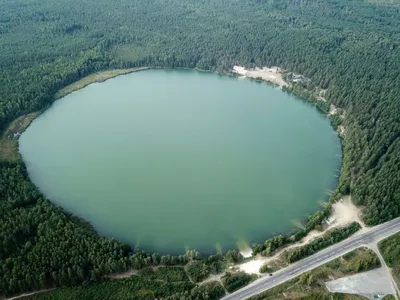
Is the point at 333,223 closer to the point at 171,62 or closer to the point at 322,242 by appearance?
the point at 322,242

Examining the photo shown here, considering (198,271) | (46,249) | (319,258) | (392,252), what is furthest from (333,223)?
(46,249)

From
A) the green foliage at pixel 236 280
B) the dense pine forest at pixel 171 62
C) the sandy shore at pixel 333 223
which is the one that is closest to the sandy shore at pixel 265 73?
the dense pine forest at pixel 171 62

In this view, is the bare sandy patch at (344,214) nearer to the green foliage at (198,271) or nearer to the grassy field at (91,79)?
the green foliage at (198,271)

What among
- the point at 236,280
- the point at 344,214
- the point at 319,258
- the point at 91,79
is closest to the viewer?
the point at 236,280

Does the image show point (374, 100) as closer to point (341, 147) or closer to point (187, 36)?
point (341, 147)

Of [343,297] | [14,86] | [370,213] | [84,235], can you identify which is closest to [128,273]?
[84,235]

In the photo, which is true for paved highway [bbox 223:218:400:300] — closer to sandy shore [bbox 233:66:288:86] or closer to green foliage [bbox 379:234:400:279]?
green foliage [bbox 379:234:400:279]
